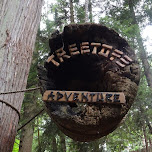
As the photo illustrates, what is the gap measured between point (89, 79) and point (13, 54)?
4.03 feet

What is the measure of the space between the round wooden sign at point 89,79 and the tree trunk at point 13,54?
0.30 metres

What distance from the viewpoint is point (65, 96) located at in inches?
75.5

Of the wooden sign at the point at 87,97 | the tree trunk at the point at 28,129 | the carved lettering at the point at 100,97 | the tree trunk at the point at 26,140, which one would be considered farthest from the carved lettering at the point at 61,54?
the tree trunk at the point at 26,140

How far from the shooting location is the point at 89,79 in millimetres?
2889

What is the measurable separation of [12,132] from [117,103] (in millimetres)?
1236

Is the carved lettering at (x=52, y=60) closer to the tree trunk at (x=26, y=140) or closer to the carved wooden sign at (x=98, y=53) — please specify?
the carved wooden sign at (x=98, y=53)

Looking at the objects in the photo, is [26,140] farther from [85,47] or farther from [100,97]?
[100,97]

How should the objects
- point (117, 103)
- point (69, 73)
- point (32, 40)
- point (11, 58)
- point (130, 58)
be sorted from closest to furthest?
point (117, 103)
point (11, 58)
point (130, 58)
point (32, 40)
point (69, 73)

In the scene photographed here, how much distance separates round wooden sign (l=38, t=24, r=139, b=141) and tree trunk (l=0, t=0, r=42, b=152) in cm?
30

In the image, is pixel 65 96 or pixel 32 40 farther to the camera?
pixel 32 40

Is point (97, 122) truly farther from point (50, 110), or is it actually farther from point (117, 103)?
point (50, 110)

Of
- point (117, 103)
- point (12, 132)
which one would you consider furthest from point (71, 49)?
point (12, 132)

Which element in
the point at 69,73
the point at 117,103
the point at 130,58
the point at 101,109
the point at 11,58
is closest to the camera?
the point at 117,103

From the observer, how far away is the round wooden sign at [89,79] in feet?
6.33
